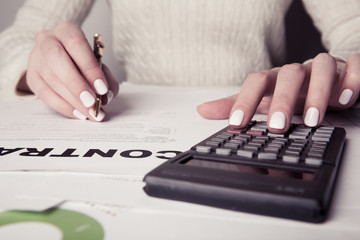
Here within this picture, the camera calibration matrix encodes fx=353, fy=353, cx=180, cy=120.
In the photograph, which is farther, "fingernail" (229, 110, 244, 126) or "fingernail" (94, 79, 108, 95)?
"fingernail" (94, 79, 108, 95)

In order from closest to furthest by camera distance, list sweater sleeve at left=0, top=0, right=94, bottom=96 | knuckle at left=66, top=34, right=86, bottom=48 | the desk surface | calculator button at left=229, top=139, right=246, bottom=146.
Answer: the desk surface < calculator button at left=229, top=139, right=246, bottom=146 < knuckle at left=66, top=34, right=86, bottom=48 < sweater sleeve at left=0, top=0, right=94, bottom=96

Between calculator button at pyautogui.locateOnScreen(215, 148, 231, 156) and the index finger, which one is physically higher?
the index finger

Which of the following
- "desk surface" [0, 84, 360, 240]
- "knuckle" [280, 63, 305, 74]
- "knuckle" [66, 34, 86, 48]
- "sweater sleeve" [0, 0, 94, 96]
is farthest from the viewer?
"sweater sleeve" [0, 0, 94, 96]

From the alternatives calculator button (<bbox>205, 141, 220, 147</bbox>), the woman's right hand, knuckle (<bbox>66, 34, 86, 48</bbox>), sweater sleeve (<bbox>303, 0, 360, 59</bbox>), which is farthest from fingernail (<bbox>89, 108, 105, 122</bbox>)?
sweater sleeve (<bbox>303, 0, 360, 59</bbox>)

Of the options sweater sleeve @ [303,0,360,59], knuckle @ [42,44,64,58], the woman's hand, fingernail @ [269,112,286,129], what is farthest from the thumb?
sweater sleeve @ [303,0,360,59]

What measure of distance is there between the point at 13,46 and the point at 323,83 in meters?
0.64

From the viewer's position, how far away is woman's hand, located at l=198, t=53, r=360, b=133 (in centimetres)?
35

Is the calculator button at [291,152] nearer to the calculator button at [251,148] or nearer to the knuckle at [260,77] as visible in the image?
the calculator button at [251,148]

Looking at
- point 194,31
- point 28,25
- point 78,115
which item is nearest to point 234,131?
point 78,115

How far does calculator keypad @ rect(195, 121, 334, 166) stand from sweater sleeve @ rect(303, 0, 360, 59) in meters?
0.46

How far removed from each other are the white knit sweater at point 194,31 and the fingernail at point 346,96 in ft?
1.24

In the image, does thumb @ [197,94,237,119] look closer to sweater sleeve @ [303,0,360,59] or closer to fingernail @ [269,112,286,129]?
fingernail @ [269,112,286,129]

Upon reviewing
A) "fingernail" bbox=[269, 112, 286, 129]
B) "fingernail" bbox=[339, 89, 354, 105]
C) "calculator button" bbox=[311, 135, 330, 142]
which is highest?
"fingernail" bbox=[339, 89, 354, 105]

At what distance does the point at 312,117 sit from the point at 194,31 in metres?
0.54
